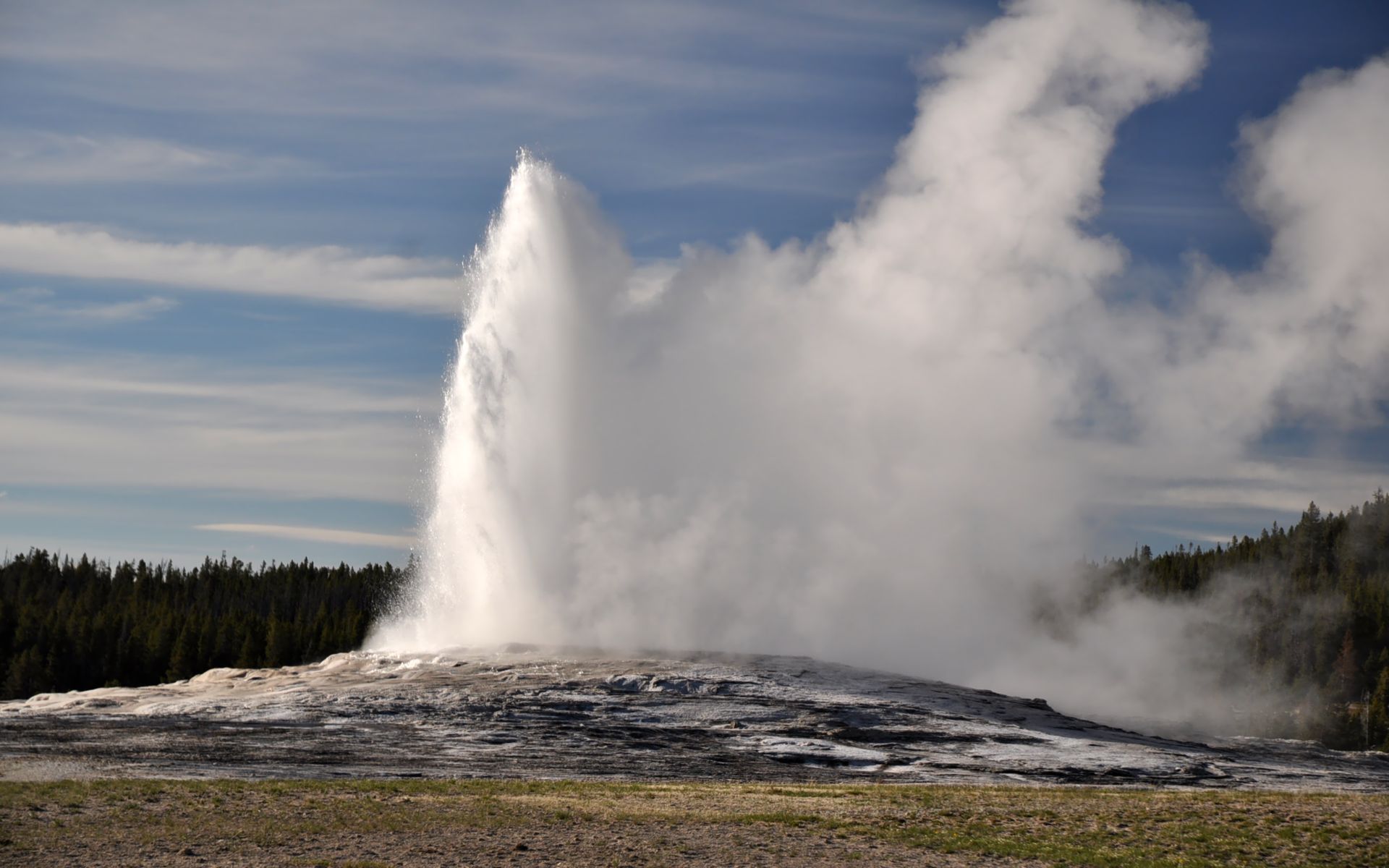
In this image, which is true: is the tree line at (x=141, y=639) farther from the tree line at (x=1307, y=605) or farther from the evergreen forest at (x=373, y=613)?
the tree line at (x=1307, y=605)

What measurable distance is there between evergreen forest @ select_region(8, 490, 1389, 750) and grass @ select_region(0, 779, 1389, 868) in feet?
244

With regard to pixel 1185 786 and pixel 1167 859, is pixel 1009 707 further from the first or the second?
pixel 1167 859

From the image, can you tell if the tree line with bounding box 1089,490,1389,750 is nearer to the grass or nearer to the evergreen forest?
the evergreen forest

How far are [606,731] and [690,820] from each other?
21.5 metres

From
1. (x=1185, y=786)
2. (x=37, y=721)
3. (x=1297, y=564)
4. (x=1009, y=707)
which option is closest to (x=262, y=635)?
(x=37, y=721)

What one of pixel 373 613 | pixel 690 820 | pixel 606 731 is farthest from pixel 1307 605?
pixel 690 820

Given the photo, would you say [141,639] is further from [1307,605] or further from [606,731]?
[1307,605]

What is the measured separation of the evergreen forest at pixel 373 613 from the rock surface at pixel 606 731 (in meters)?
42.6

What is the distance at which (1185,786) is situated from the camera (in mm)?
36938

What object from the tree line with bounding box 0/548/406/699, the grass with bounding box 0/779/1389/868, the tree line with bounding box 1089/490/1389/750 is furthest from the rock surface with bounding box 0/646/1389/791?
the tree line with bounding box 1089/490/1389/750

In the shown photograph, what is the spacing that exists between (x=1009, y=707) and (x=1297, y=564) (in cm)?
11721

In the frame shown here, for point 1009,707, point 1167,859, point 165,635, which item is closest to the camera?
point 1167,859

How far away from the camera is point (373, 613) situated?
114500mm

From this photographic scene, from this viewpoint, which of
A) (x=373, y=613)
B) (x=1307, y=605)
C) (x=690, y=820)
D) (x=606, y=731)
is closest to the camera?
(x=690, y=820)
